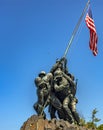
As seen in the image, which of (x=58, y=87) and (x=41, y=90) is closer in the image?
Answer: (x=41, y=90)

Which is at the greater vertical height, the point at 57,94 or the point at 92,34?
the point at 92,34

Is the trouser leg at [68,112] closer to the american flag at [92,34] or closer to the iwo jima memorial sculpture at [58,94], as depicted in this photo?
the iwo jima memorial sculpture at [58,94]

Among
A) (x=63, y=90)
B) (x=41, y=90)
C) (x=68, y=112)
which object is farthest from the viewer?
(x=63, y=90)

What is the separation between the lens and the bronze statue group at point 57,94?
13.3 m

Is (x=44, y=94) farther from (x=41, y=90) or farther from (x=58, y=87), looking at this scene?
(x=58, y=87)

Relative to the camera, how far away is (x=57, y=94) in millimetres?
13914

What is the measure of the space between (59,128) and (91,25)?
5.68m

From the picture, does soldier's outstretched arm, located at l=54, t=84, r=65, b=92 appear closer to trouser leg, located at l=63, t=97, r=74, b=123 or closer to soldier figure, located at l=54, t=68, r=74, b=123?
soldier figure, located at l=54, t=68, r=74, b=123

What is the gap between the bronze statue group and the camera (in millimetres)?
13297

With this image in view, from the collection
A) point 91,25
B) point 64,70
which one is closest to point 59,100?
point 64,70

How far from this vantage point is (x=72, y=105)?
45.5 feet

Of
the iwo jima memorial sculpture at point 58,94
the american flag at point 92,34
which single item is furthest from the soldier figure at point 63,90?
the american flag at point 92,34

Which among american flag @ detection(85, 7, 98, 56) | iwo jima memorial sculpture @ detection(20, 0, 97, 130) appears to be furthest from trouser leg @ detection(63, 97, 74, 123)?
american flag @ detection(85, 7, 98, 56)

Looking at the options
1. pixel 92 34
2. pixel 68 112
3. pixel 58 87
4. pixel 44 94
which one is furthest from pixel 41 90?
pixel 92 34
